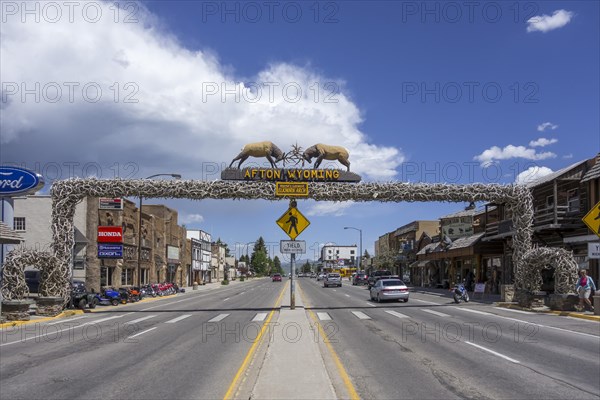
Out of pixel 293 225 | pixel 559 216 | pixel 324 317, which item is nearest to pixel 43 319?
pixel 293 225

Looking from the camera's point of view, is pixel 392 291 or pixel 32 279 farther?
pixel 32 279

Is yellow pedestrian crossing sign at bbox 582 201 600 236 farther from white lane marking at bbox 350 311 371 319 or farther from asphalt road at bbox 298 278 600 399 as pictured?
white lane marking at bbox 350 311 371 319

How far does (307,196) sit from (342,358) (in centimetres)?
1488

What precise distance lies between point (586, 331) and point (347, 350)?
8.16 m

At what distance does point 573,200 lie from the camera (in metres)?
31.8

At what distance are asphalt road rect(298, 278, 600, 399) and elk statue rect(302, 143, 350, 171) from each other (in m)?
9.93

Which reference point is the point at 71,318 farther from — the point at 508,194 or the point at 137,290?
the point at 508,194

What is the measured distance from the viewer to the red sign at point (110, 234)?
4212cm

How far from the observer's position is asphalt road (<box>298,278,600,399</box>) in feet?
28.5

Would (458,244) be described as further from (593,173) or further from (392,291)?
(593,173)

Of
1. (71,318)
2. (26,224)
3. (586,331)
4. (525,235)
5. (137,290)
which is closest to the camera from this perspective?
(586,331)

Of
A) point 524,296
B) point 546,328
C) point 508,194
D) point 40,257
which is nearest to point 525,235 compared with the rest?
point 508,194

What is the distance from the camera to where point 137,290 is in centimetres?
3850

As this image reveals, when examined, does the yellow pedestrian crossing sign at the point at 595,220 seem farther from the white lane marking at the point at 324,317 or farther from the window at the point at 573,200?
the window at the point at 573,200
